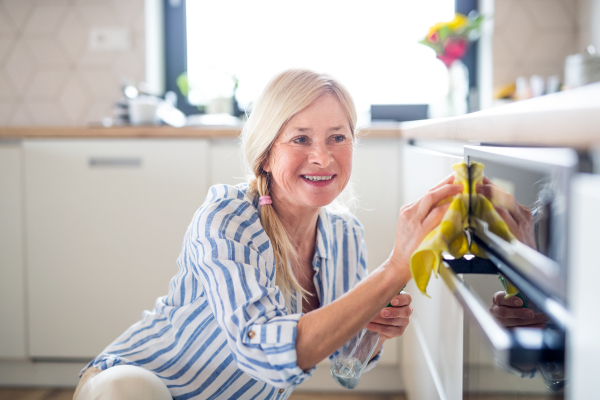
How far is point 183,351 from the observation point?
42.3 inches

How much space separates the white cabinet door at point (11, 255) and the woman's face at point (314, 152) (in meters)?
1.30

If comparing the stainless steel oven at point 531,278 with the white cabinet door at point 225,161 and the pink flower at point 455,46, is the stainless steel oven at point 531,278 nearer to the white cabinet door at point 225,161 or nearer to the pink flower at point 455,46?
the white cabinet door at point 225,161

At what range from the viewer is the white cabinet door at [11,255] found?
1.89 meters

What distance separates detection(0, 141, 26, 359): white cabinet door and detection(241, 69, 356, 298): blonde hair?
1.18 m

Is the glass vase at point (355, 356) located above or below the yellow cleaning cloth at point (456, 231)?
below

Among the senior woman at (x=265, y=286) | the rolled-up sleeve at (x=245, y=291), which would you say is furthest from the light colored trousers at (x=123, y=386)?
the rolled-up sleeve at (x=245, y=291)

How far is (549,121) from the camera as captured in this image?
387mm

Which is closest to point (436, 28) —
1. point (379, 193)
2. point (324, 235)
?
point (379, 193)

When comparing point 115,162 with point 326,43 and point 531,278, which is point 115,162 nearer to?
point 326,43

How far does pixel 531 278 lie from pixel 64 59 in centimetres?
250

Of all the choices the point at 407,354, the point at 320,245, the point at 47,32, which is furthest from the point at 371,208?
the point at 47,32

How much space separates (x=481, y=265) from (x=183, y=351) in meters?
0.67

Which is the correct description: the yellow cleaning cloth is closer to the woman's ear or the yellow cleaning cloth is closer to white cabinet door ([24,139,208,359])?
the woman's ear

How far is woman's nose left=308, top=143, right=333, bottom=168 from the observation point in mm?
1017
